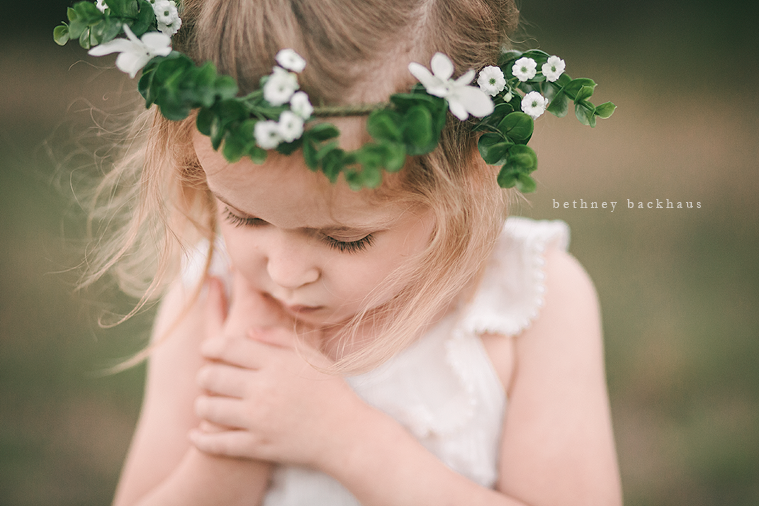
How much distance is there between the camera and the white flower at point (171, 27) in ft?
2.99

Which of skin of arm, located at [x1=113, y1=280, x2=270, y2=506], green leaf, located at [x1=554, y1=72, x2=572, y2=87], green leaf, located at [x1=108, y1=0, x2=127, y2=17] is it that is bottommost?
skin of arm, located at [x1=113, y1=280, x2=270, y2=506]

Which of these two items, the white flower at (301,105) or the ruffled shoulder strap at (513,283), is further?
the ruffled shoulder strap at (513,283)

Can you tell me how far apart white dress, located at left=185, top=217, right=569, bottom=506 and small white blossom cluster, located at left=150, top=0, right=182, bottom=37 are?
0.78 meters

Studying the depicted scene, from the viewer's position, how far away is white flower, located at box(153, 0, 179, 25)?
0.90 meters

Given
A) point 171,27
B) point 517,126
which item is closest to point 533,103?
point 517,126

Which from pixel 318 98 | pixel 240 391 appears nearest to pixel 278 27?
pixel 318 98

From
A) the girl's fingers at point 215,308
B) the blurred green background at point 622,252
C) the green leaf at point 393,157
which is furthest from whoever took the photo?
the blurred green background at point 622,252

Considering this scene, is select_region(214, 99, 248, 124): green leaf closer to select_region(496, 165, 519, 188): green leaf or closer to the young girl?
the young girl

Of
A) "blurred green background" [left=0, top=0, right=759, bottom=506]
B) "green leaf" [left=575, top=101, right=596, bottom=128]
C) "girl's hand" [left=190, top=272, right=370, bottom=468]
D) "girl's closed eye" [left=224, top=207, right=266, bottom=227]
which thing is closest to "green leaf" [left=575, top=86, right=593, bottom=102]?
"green leaf" [left=575, top=101, right=596, bottom=128]

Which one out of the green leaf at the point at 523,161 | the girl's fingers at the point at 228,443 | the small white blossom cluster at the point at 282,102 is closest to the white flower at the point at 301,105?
the small white blossom cluster at the point at 282,102

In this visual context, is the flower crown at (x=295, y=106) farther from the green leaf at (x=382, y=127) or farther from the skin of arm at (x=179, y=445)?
the skin of arm at (x=179, y=445)

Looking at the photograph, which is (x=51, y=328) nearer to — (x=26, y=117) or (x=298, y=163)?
(x=26, y=117)

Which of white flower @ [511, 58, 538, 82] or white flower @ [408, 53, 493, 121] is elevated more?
white flower @ [511, 58, 538, 82]

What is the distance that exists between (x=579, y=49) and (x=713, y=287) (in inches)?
45.9
